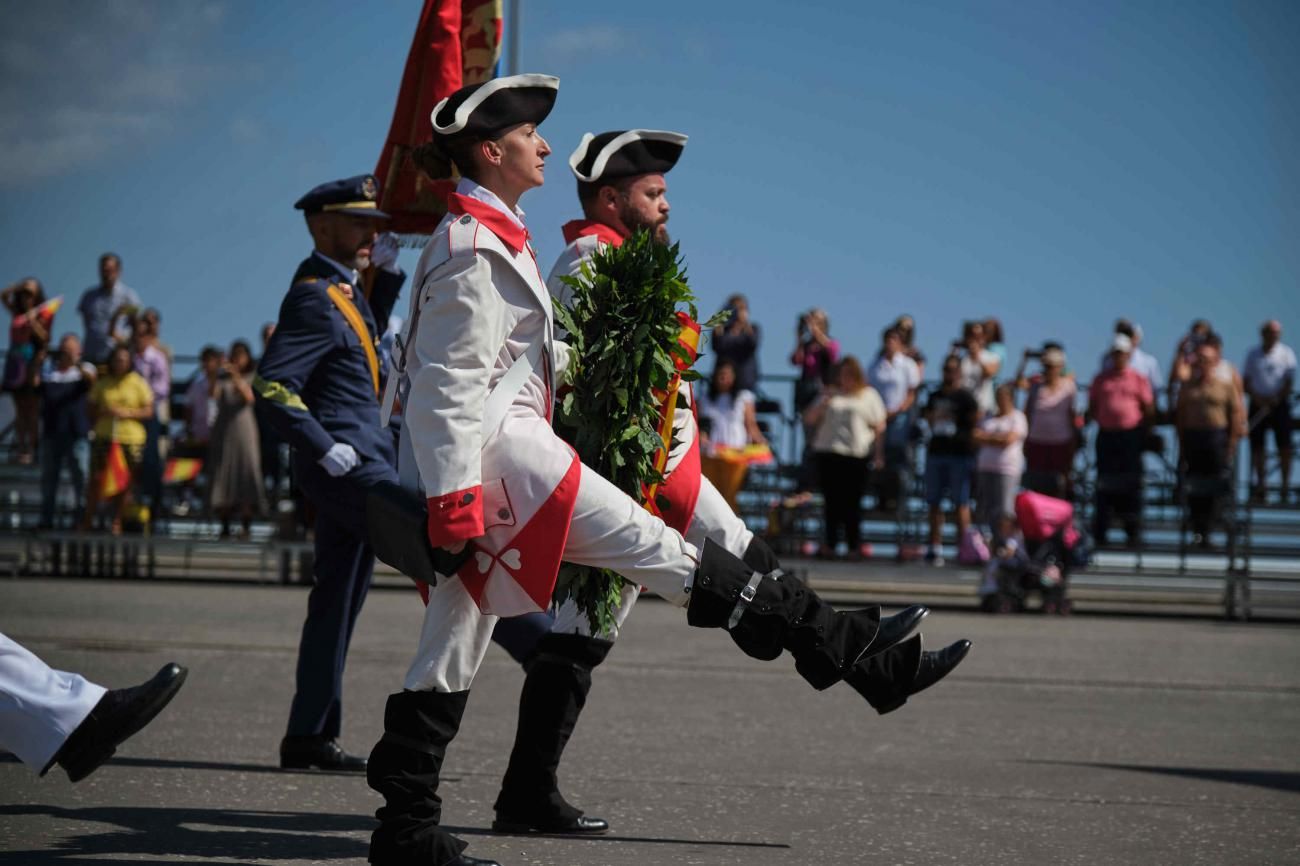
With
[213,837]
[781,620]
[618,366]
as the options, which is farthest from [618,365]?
[213,837]

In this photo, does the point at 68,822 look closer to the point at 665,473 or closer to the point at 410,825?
the point at 410,825

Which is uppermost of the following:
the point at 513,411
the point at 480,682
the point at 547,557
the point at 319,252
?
the point at 319,252

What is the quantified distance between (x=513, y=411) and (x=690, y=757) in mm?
2692

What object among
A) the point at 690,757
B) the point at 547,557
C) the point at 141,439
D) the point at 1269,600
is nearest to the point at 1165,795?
the point at 690,757

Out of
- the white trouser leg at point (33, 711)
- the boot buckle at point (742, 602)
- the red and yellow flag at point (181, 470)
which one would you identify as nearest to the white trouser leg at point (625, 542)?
the boot buckle at point (742, 602)

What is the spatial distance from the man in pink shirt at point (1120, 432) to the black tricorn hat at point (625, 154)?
1109cm

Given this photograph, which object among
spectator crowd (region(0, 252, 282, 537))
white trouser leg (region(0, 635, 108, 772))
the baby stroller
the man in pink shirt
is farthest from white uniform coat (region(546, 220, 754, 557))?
spectator crowd (region(0, 252, 282, 537))

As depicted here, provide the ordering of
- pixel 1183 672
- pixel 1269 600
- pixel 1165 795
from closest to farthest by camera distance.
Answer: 1. pixel 1165 795
2. pixel 1183 672
3. pixel 1269 600

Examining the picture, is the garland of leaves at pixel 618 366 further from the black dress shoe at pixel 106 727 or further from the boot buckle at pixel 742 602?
the black dress shoe at pixel 106 727

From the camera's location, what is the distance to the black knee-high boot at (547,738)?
511cm

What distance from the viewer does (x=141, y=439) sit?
16828mm

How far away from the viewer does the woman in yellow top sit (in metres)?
16.5

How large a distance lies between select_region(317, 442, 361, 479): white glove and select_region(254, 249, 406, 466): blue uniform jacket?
0.03 m

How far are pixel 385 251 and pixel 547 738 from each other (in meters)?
2.48
